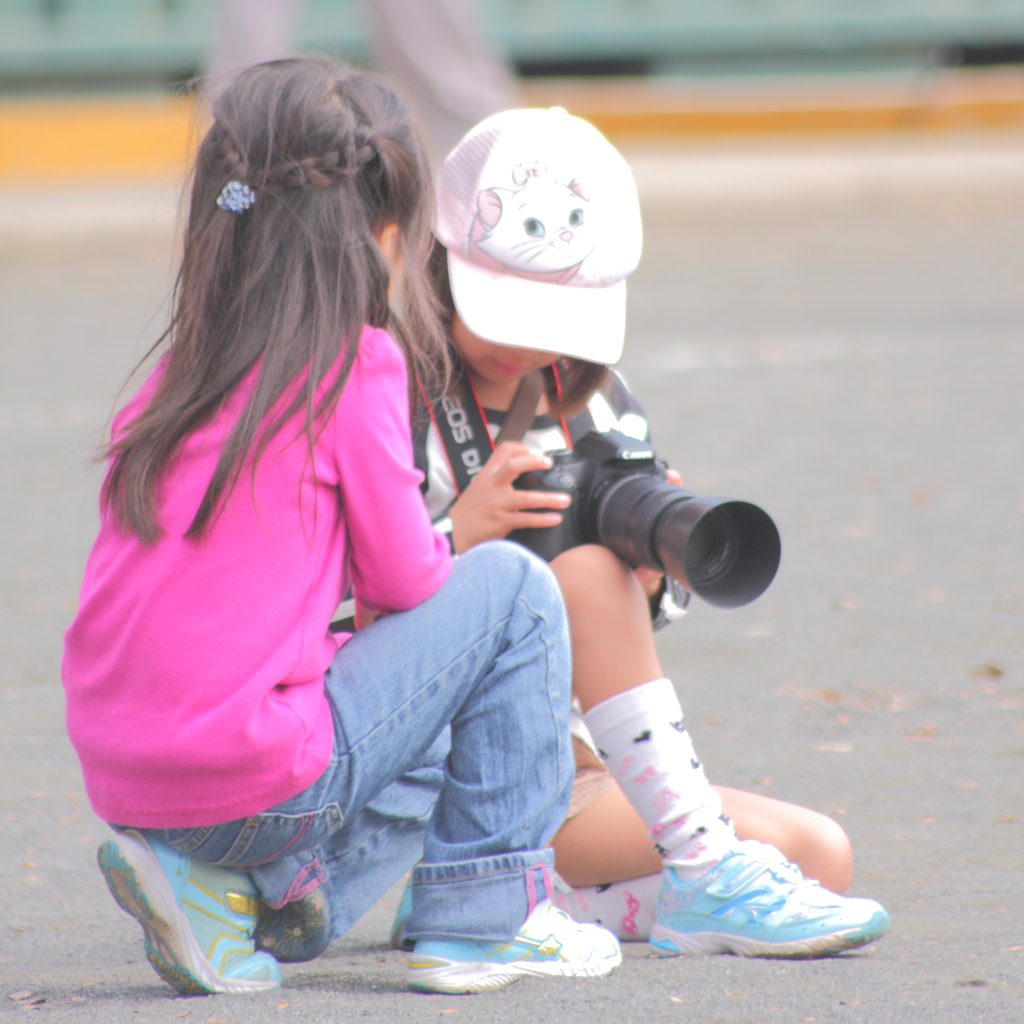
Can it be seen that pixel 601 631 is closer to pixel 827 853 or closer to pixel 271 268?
pixel 827 853

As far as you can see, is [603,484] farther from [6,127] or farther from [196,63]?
[196,63]

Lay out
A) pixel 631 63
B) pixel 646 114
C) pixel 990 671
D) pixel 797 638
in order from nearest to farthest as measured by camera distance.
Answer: pixel 990 671 → pixel 797 638 → pixel 646 114 → pixel 631 63

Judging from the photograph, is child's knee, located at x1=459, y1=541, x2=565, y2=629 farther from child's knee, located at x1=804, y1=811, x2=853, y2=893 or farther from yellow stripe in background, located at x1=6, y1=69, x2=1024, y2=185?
yellow stripe in background, located at x1=6, y1=69, x2=1024, y2=185

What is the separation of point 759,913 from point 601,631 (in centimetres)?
37

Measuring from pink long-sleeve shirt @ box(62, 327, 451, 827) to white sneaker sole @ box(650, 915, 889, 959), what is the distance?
21.3 inches

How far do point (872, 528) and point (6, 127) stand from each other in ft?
27.9

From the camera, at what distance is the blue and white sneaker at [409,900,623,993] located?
181cm

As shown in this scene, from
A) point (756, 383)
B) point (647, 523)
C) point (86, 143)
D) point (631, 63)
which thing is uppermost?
point (631, 63)

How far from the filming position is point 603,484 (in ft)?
6.75

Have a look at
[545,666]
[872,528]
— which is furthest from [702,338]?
[545,666]

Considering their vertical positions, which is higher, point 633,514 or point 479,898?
point 633,514

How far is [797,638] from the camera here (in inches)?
133

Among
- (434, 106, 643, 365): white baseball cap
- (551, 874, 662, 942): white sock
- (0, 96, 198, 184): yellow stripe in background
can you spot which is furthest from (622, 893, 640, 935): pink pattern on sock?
(0, 96, 198, 184): yellow stripe in background

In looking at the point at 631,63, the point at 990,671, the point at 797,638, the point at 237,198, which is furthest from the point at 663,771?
the point at 631,63
